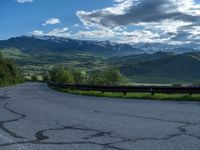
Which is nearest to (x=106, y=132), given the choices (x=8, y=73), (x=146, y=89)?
Answer: (x=146, y=89)

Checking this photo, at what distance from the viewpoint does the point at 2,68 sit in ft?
298

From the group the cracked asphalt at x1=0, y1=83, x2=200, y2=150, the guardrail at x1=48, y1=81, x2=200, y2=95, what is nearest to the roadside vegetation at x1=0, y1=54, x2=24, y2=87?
the guardrail at x1=48, y1=81, x2=200, y2=95

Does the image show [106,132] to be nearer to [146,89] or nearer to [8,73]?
[146,89]

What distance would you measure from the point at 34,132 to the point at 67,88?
1153 inches

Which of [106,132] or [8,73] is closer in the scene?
[106,132]

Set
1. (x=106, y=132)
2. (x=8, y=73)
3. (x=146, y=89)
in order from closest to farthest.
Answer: (x=106, y=132), (x=146, y=89), (x=8, y=73)

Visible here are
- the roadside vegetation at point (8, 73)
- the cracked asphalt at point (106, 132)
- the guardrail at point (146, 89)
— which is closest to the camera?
A: the cracked asphalt at point (106, 132)

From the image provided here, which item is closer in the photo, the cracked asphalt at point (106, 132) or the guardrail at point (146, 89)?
the cracked asphalt at point (106, 132)

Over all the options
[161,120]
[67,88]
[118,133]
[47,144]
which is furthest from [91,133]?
[67,88]

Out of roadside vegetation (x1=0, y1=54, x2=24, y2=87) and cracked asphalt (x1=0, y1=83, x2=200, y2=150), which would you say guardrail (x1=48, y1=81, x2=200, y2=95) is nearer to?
cracked asphalt (x1=0, y1=83, x2=200, y2=150)

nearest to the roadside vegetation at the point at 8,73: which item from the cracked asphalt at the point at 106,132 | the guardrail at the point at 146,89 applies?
the guardrail at the point at 146,89

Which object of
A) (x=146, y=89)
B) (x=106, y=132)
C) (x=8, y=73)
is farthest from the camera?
(x=8, y=73)

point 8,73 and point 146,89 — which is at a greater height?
point 146,89

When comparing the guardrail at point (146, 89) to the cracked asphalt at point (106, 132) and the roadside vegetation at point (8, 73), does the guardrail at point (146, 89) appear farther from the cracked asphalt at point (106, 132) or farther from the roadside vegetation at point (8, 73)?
the roadside vegetation at point (8, 73)
